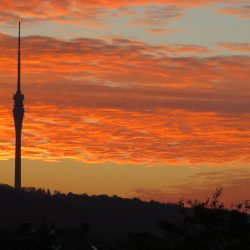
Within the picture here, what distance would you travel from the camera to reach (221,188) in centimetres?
10625

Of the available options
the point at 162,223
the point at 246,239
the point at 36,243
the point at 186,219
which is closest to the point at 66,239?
the point at 36,243

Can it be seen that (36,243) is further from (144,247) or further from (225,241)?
(225,241)

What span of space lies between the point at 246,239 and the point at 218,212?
212 inches

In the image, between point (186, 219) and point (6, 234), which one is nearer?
point (186, 219)

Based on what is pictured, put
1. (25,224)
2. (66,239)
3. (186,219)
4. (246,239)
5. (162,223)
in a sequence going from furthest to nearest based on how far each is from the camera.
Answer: (25,224), (66,239), (162,223), (186,219), (246,239)

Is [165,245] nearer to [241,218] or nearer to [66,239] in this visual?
[241,218]

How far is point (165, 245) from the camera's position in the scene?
356 ft

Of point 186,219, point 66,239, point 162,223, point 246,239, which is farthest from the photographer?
point 66,239

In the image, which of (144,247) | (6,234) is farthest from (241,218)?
(6,234)

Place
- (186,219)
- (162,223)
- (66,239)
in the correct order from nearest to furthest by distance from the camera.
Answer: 1. (186,219)
2. (162,223)
3. (66,239)

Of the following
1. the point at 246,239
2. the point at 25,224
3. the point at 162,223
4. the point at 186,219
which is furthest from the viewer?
the point at 25,224

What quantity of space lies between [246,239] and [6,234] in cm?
4247

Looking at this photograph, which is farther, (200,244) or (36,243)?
(36,243)

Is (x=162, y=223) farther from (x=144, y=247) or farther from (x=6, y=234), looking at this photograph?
(x=6, y=234)
